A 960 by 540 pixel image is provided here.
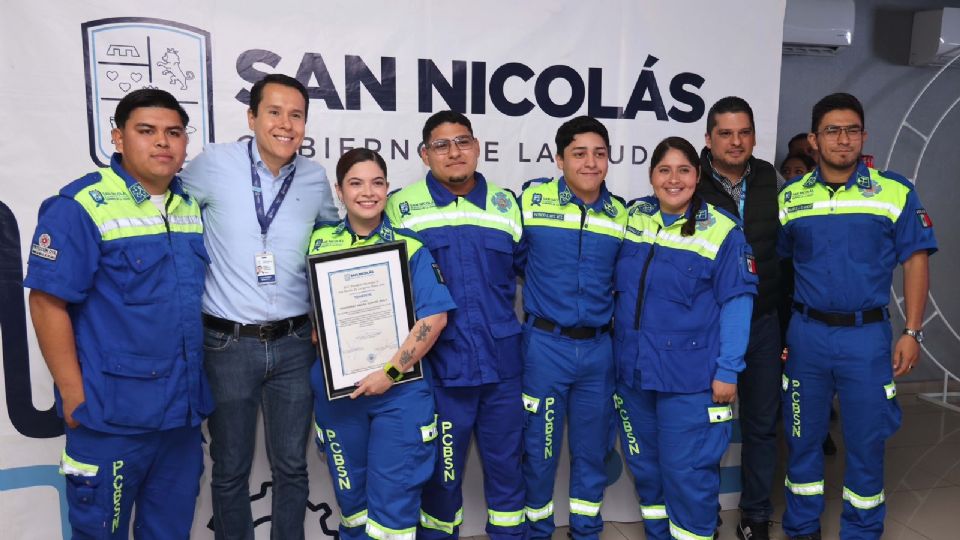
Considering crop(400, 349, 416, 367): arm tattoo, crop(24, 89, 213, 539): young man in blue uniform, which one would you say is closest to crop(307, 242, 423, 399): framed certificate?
crop(400, 349, 416, 367): arm tattoo

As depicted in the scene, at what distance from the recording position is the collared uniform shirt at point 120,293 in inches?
77.2

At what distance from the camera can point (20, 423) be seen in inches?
107

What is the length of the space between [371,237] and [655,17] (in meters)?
1.79

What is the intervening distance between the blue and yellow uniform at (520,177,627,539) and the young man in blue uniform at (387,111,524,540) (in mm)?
71

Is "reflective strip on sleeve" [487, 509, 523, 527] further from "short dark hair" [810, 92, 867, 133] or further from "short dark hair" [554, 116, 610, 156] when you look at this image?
"short dark hair" [810, 92, 867, 133]

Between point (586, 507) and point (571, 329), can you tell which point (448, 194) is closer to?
point (571, 329)

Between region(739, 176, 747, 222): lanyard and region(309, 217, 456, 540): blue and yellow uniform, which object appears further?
region(739, 176, 747, 222): lanyard

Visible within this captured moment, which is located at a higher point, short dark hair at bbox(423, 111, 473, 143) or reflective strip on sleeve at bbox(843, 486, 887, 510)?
short dark hair at bbox(423, 111, 473, 143)

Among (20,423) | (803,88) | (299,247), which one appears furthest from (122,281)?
(803,88)

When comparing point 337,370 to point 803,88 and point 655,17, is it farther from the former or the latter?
point 803,88

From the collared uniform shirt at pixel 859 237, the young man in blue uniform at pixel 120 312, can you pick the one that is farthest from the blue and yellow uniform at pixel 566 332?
the young man in blue uniform at pixel 120 312

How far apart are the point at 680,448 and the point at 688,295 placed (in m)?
0.57

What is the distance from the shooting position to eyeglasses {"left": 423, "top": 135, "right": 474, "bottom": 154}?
8.44 feet

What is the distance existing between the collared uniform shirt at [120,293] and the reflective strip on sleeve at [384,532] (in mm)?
695
